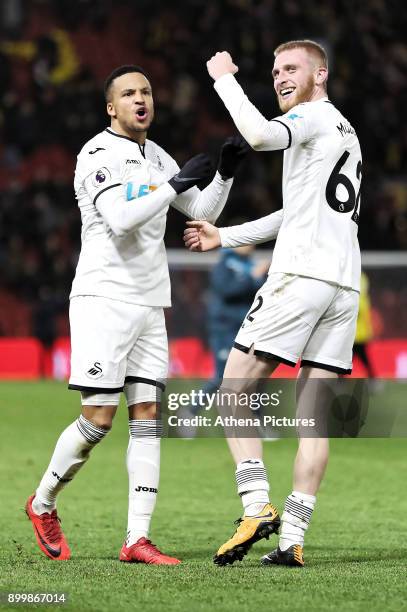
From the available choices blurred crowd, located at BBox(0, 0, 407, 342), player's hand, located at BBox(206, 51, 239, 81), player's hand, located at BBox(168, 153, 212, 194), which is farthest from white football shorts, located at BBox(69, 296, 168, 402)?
blurred crowd, located at BBox(0, 0, 407, 342)

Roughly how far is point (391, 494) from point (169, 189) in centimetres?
354

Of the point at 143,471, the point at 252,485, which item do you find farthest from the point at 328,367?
the point at 143,471

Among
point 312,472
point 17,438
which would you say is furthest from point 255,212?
point 312,472

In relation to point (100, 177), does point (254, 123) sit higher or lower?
higher

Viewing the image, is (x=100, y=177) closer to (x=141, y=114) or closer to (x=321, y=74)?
(x=141, y=114)

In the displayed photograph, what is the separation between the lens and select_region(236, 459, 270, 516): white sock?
5289 millimetres

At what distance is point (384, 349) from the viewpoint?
61.9 ft

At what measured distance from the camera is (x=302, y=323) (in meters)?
5.30

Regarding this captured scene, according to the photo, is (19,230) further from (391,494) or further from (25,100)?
(391,494)

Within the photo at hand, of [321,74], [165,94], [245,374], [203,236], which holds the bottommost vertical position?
[245,374]

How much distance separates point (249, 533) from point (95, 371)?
3.29ft

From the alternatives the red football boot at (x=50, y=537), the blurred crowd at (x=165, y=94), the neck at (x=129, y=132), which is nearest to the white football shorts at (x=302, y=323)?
the neck at (x=129, y=132)

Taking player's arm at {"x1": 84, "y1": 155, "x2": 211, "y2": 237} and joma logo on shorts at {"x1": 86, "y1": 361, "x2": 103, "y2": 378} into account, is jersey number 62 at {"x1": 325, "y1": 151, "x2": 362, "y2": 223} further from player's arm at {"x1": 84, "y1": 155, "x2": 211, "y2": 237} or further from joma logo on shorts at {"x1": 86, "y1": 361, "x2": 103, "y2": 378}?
joma logo on shorts at {"x1": 86, "y1": 361, "x2": 103, "y2": 378}

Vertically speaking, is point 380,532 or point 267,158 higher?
point 267,158
